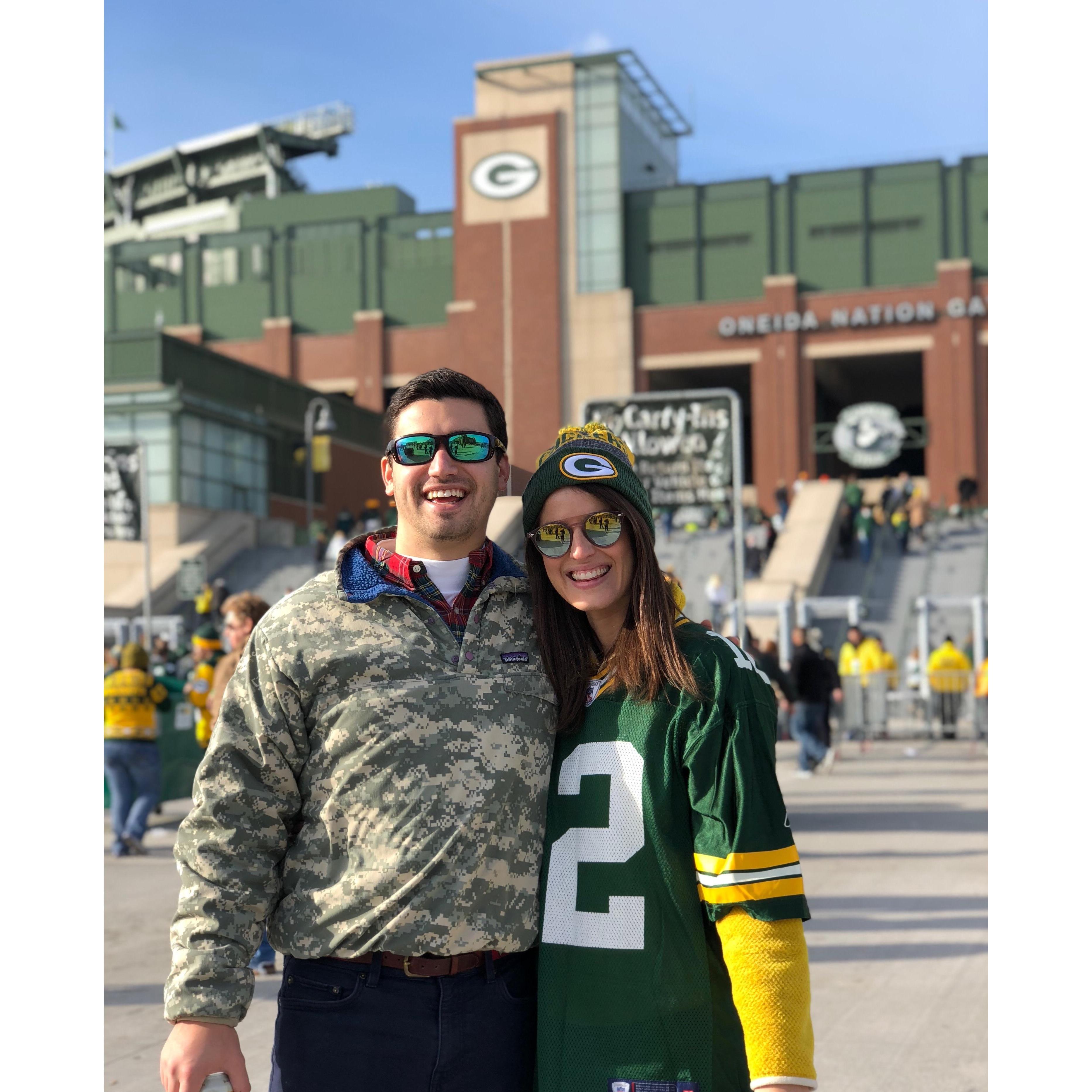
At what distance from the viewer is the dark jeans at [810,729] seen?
15742 mm

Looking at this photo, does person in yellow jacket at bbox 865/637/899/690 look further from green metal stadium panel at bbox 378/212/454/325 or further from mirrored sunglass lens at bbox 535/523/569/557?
green metal stadium panel at bbox 378/212/454/325

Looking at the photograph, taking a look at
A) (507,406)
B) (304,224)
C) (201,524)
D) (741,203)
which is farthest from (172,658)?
(304,224)

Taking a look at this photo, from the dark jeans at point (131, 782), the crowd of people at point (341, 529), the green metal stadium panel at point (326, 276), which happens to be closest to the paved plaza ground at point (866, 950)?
the dark jeans at point (131, 782)

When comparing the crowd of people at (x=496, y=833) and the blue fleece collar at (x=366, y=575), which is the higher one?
the blue fleece collar at (x=366, y=575)

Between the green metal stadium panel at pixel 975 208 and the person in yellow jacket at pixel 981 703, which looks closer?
the person in yellow jacket at pixel 981 703

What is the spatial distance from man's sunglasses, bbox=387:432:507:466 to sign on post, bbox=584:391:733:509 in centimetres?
784

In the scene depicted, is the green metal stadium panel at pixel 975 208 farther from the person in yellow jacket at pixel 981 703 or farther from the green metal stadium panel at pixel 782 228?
the person in yellow jacket at pixel 981 703

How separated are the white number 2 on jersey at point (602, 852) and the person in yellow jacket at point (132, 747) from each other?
8.63 meters

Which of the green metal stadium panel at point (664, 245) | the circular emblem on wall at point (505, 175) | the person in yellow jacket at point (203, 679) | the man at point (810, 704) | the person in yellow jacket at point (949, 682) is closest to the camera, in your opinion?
the person in yellow jacket at point (203, 679)

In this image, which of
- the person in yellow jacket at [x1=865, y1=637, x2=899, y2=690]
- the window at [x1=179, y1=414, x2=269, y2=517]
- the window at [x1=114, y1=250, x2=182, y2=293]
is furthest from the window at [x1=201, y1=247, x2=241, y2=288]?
the person in yellow jacket at [x1=865, y1=637, x2=899, y2=690]
